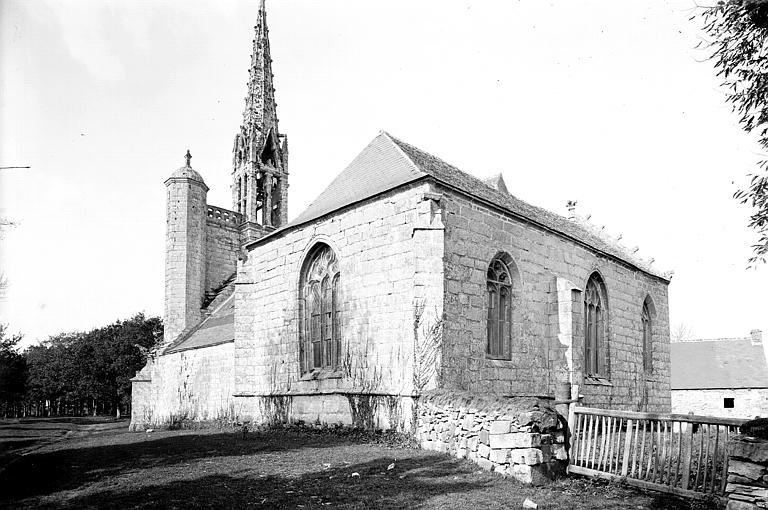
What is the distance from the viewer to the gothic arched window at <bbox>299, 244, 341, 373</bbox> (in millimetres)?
16312

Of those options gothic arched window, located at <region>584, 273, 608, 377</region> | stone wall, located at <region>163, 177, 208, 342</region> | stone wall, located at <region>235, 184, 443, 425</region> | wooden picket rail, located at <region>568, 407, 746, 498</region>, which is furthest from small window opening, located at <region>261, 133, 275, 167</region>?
wooden picket rail, located at <region>568, 407, 746, 498</region>

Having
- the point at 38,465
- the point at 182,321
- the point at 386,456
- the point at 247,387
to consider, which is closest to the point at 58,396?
the point at 182,321

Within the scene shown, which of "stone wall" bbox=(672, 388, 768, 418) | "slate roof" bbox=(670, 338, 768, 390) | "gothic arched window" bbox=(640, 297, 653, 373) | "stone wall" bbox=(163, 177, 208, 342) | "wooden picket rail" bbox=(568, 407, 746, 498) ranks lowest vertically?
"stone wall" bbox=(672, 388, 768, 418)

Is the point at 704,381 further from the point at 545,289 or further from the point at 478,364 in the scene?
the point at 478,364

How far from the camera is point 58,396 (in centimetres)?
6309

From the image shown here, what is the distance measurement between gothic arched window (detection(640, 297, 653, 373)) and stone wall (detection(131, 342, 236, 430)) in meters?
15.8

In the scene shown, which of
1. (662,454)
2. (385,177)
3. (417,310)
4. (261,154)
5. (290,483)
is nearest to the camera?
(662,454)

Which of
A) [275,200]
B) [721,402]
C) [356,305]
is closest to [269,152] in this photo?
[275,200]

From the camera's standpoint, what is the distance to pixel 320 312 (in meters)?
17.0

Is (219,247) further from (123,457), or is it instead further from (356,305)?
(123,457)

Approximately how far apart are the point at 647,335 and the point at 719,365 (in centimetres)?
2185

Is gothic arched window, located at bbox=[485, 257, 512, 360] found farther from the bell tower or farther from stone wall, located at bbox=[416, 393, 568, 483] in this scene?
the bell tower

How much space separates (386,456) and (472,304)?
451 cm

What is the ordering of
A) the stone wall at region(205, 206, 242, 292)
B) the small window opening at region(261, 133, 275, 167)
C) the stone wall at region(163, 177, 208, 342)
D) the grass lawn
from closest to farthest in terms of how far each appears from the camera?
the grass lawn, the stone wall at region(163, 177, 208, 342), the stone wall at region(205, 206, 242, 292), the small window opening at region(261, 133, 275, 167)
